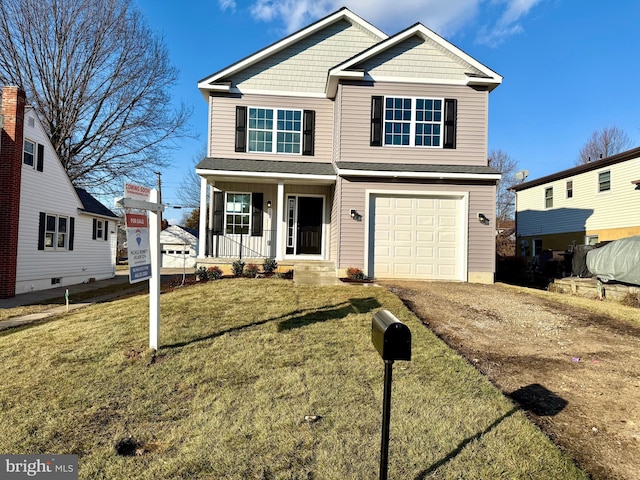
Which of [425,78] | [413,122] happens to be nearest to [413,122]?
[413,122]

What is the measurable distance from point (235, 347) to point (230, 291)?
3.84m

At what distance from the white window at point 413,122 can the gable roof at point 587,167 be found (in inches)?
397

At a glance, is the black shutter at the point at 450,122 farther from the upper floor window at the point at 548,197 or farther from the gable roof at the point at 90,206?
the gable roof at the point at 90,206

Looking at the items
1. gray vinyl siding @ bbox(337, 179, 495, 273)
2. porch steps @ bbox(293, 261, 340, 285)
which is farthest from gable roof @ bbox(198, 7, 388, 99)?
porch steps @ bbox(293, 261, 340, 285)

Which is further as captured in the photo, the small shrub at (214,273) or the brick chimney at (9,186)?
the brick chimney at (9,186)

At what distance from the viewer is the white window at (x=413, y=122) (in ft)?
37.1

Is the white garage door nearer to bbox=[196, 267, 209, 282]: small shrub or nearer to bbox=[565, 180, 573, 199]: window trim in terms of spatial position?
bbox=[196, 267, 209, 282]: small shrub

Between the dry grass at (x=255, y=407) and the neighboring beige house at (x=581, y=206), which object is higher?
the neighboring beige house at (x=581, y=206)

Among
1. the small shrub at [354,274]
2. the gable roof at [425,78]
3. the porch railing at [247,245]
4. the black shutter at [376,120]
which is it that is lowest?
the small shrub at [354,274]

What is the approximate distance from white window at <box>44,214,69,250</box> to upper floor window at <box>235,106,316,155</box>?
25.3 ft

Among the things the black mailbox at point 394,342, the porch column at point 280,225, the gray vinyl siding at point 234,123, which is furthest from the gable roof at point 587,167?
the black mailbox at point 394,342

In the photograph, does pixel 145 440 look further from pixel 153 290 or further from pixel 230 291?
pixel 230 291

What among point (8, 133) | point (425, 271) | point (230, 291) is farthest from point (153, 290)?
point (8, 133)

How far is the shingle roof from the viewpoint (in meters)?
11.5
